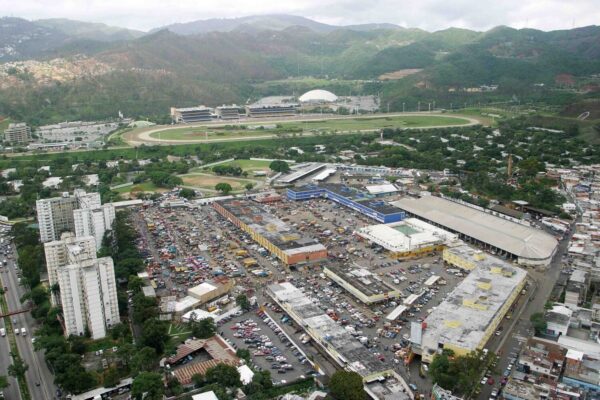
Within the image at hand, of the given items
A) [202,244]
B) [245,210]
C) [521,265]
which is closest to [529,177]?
[521,265]

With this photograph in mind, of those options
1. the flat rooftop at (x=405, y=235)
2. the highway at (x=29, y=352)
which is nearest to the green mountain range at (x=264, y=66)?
the highway at (x=29, y=352)

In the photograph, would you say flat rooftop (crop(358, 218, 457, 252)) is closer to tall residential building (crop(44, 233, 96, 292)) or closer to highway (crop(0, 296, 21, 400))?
tall residential building (crop(44, 233, 96, 292))

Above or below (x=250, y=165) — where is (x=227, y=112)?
above

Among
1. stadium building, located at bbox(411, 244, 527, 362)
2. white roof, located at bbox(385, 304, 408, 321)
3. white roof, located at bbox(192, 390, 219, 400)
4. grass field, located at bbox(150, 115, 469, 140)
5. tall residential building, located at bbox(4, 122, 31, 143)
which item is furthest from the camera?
grass field, located at bbox(150, 115, 469, 140)

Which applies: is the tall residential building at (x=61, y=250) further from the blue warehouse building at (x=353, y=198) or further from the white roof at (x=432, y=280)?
the blue warehouse building at (x=353, y=198)

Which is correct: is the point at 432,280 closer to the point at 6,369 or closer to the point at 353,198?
the point at 353,198

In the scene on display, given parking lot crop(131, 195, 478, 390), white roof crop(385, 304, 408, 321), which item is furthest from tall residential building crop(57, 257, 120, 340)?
white roof crop(385, 304, 408, 321)

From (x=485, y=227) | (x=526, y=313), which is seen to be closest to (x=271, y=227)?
(x=485, y=227)
